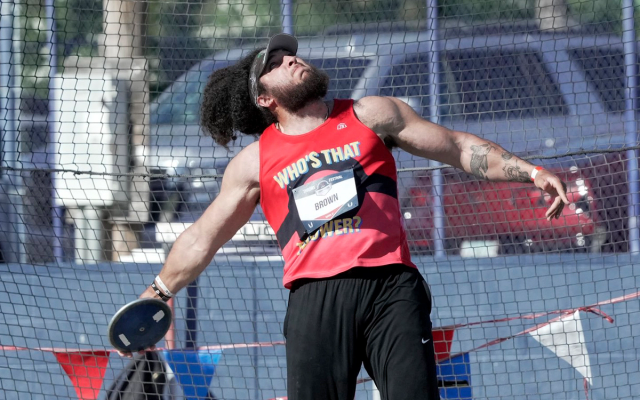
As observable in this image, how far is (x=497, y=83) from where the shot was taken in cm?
518

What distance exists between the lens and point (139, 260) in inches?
211

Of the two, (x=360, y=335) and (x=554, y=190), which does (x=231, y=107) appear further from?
(x=554, y=190)

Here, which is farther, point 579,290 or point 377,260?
point 579,290

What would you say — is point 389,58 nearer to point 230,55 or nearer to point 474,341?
A: point 230,55

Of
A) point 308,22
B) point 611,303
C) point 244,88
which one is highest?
point 308,22

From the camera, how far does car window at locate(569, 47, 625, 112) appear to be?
500 cm

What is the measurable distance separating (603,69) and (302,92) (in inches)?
118

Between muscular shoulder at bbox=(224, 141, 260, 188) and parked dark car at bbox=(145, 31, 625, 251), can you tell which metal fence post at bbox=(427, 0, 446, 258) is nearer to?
parked dark car at bbox=(145, 31, 625, 251)

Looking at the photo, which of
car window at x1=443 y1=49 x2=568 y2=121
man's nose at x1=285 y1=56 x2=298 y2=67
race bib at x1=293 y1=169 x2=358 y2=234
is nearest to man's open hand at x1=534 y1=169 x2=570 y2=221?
race bib at x1=293 y1=169 x2=358 y2=234

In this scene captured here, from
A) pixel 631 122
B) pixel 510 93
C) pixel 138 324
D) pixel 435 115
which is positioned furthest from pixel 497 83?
pixel 138 324

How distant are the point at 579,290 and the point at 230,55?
2613mm

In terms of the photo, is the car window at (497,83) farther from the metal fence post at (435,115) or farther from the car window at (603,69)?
the car window at (603,69)

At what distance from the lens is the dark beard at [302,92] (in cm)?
289

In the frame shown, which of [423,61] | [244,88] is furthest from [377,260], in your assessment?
[423,61]
